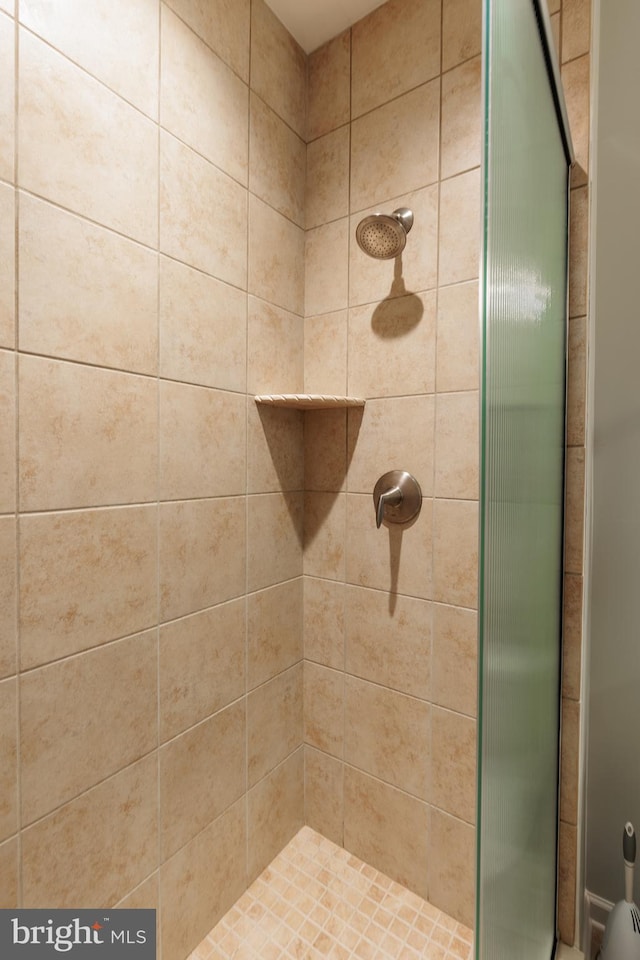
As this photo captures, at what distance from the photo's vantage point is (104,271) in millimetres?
817

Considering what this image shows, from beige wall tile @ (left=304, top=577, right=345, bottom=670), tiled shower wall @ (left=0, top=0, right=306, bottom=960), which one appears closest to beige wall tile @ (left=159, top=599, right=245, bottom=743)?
tiled shower wall @ (left=0, top=0, right=306, bottom=960)

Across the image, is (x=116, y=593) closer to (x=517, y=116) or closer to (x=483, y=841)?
(x=483, y=841)

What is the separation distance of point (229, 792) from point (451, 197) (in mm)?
1459

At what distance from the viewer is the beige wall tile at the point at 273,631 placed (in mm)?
1150

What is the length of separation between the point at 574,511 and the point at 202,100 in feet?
3.87

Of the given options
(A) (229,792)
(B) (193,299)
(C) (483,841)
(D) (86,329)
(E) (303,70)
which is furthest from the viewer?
(E) (303,70)

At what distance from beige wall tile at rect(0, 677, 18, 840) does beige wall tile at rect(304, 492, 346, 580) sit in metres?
0.75

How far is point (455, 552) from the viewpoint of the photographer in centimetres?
105

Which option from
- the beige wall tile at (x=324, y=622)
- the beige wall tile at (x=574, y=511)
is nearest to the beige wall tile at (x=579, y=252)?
the beige wall tile at (x=574, y=511)

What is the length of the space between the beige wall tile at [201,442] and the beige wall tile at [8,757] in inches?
15.9

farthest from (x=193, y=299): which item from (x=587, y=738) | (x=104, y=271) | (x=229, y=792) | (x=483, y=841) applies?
(x=587, y=738)

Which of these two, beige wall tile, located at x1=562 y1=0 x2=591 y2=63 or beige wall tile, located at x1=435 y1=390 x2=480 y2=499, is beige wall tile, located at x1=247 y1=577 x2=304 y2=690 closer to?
beige wall tile, located at x1=435 y1=390 x2=480 y2=499

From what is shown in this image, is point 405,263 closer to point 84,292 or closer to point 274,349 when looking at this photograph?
point 274,349

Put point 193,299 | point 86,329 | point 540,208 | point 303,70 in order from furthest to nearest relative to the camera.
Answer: point 303,70 < point 193,299 < point 86,329 < point 540,208
